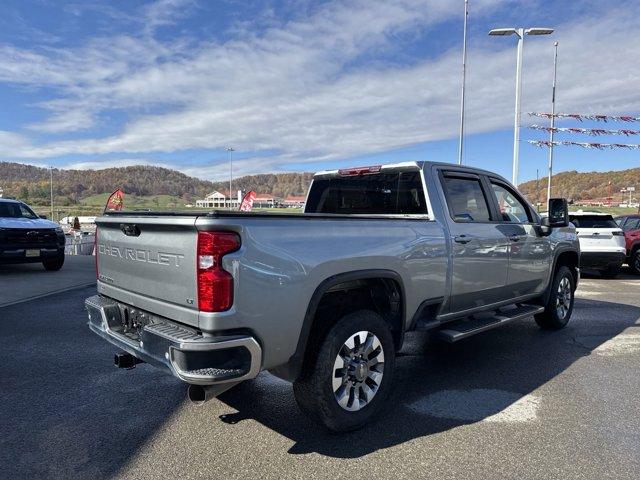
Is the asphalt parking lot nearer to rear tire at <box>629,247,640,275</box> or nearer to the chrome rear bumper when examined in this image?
the chrome rear bumper

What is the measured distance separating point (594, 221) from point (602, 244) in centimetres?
67

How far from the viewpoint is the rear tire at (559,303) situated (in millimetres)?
6090

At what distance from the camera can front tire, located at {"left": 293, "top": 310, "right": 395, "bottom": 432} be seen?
10.4 ft

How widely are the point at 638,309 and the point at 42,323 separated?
9054 mm

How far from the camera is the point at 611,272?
1190cm

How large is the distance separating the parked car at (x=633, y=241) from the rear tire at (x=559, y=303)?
6980 mm

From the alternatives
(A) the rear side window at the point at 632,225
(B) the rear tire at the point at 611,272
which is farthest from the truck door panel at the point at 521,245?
(A) the rear side window at the point at 632,225

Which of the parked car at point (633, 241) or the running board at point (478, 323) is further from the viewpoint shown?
the parked car at point (633, 241)

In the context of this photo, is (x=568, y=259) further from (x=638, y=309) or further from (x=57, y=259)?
(x=57, y=259)

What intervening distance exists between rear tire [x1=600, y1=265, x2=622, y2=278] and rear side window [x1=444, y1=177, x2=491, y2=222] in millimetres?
8434

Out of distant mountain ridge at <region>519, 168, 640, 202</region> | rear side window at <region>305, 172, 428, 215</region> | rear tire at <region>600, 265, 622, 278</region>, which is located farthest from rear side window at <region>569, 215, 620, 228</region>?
distant mountain ridge at <region>519, 168, 640, 202</region>

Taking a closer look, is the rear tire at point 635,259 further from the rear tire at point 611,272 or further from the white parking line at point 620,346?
the white parking line at point 620,346

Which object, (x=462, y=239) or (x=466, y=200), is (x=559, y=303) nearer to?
(x=466, y=200)

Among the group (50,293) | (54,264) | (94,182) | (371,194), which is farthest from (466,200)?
(94,182)
